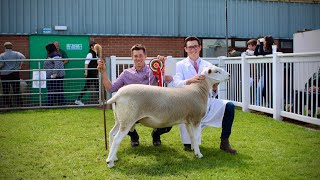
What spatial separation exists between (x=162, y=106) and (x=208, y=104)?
947mm

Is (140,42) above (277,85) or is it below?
above

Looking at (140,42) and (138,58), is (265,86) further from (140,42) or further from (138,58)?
(140,42)

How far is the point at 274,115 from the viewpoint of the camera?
8.11 metres

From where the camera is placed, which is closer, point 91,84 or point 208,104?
point 208,104

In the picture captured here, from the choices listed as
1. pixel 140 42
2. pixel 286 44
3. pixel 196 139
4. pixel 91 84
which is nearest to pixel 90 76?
pixel 91 84

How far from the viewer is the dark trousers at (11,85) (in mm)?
10164

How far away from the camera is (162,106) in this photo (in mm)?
4699

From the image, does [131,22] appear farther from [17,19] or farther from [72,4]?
[17,19]

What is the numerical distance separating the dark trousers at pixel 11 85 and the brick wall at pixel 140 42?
3.50 metres

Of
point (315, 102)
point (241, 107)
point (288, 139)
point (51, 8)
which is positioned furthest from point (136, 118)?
point (51, 8)

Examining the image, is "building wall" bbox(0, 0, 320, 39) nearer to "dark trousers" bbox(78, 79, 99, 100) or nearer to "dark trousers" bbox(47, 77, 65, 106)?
"dark trousers" bbox(47, 77, 65, 106)

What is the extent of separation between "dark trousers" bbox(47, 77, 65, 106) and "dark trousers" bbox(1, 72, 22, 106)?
0.80 metres

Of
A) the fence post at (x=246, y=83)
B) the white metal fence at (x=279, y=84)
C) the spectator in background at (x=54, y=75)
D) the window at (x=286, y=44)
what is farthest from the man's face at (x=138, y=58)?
the window at (x=286, y=44)

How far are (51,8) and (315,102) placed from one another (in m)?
9.17
